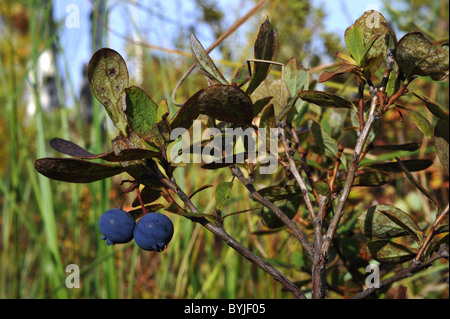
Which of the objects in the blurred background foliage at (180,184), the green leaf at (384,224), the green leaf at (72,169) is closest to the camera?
the green leaf at (72,169)

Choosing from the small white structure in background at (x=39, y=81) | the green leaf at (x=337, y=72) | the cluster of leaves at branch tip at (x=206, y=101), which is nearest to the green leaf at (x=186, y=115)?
the cluster of leaves at branch tip at (x=206, y=101)

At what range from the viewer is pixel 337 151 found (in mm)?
485

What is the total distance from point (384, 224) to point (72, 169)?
0.31 meters

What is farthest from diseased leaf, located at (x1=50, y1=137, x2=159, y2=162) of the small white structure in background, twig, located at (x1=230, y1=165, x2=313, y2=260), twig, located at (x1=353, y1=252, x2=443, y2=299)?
the small white structure in background

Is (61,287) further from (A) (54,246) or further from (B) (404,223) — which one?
(B) (404,223)

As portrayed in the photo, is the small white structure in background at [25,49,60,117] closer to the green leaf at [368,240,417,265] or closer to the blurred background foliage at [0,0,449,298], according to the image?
the blurred background foliage at [0,0,449,298]

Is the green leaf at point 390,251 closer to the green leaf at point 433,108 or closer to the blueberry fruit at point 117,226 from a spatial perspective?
the green leaf at point 433,108

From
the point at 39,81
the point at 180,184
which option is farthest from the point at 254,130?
the point at 39,81

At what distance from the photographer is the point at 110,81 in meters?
0.38

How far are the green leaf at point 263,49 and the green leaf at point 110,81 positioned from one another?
114mm

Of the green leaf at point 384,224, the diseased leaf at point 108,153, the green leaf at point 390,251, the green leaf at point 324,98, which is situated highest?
the green leaf at point 324,98

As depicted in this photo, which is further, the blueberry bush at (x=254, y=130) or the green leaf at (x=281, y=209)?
the green leaf at (x=281, y=209)

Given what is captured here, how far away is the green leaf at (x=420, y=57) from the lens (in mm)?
367

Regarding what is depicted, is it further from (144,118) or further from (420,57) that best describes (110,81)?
(420,57)
